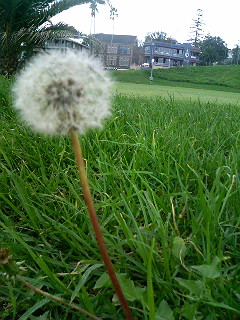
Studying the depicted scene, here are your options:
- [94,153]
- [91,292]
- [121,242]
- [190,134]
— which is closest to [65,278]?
[91,292]

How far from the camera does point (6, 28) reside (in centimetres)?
1219

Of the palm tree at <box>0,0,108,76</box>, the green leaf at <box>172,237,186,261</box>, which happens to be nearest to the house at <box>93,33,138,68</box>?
the palm tree at <box>0,0,108,76</box>

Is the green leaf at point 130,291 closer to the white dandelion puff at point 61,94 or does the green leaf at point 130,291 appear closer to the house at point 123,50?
the white dandelion puff at point 61,94

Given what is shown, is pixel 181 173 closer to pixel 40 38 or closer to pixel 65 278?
pixel 65 278

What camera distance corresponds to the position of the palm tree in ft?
37.7

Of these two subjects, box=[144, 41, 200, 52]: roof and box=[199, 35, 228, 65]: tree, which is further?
box=[199, 35, 228, 65]: tree

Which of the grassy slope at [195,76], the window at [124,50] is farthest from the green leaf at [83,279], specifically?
the window at [124,50]

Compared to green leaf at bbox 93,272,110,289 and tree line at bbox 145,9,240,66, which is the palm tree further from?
tree line at bbox 145,9,240,66

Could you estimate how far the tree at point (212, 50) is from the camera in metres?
66.4

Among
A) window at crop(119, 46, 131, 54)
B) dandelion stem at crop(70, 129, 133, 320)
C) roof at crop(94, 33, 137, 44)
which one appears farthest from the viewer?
window at crop(119, 46, 131, 54)

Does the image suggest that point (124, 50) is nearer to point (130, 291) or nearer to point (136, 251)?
point (136, 251)

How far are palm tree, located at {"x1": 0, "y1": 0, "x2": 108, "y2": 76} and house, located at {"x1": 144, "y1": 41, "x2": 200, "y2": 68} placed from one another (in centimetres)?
4880

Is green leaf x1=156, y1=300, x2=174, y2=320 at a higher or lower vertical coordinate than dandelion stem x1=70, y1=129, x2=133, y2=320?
lower

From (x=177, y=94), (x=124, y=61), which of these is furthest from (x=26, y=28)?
(x=124, y=61)
